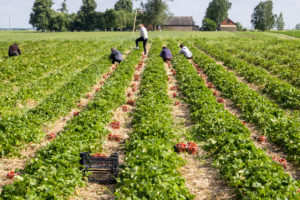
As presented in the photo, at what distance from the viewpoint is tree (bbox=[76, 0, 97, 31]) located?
101 m

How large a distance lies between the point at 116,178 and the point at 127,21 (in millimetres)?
103764

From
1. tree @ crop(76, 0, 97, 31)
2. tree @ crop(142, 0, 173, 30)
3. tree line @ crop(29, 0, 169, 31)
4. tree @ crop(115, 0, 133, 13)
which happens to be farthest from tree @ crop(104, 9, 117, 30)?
tree @ crop(115, 0, 133, 13)

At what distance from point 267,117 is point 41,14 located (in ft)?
347

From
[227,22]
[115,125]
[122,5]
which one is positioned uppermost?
[122,5]

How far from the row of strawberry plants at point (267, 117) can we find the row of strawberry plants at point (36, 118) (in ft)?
20.1

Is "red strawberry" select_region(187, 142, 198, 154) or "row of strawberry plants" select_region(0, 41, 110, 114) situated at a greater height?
"row of strawberry plants" select_region(0, 41, 110, 114)

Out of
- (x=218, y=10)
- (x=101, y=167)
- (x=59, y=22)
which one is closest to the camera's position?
(x=101, y=167)

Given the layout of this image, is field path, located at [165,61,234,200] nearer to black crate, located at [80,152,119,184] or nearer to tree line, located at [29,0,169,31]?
black crate, located at [80,152,119,184]

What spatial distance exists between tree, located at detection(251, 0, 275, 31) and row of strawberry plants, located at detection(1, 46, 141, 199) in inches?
4425

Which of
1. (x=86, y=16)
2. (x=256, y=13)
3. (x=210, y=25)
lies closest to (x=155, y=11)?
(x=210, y=25)

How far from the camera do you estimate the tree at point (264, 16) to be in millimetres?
106125

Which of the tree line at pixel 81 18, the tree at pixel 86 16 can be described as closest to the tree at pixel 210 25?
the tree line at pixel 81 18

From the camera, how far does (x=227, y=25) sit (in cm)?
10412

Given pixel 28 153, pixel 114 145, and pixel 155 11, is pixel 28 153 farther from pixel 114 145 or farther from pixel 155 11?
pixel 155 11
